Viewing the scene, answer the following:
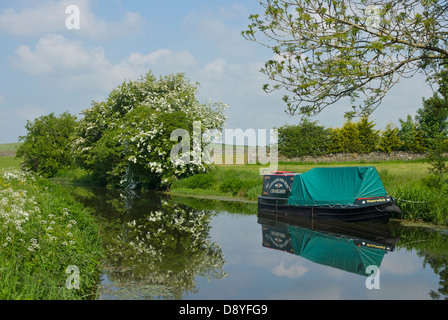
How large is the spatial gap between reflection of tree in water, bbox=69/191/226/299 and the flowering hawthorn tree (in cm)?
1256

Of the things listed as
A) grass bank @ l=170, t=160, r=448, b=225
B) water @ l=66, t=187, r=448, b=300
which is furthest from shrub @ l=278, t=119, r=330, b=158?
water @ l=66, t=187, r=448, b=300

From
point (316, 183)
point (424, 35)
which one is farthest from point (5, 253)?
point (316, 183)

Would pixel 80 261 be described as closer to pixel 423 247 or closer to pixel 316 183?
pixel 423 247

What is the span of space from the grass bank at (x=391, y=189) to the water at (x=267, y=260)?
1182 millimetres

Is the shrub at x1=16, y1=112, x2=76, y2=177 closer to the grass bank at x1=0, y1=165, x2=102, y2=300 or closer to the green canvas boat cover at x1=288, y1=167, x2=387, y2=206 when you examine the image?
the green canvas boat cover at x1=288, y1=167, x2=387, y2=206

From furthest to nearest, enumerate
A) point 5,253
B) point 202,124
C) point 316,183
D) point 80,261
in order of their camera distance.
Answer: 1. point 202,124
2. point 316,183
3. point 80,261
4. point 5,253

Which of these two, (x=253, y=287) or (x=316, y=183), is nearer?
(x=253, y=287)

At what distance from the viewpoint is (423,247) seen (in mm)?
12031

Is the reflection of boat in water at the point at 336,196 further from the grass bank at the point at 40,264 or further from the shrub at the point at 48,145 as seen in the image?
the shrub at the point at 48,145

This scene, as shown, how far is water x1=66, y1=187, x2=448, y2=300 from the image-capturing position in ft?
26.8

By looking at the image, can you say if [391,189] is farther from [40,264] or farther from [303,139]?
[303,139]

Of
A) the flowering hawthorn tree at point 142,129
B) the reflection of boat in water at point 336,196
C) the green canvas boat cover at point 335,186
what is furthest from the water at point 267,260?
the flowering hawthorn tree at point 142,129
